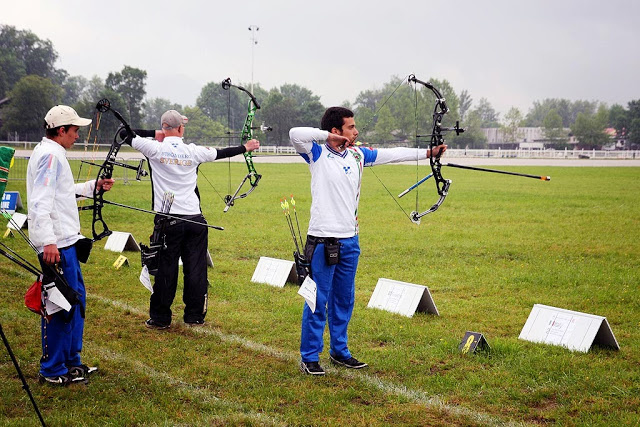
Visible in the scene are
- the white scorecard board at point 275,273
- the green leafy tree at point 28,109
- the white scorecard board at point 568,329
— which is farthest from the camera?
the green leafy tree at point 28,109

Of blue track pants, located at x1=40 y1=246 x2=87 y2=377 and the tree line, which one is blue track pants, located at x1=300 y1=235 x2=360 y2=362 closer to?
blue track pants, located at x1=40 y1=246 x2=87 y2=377

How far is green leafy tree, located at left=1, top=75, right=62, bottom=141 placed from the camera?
165 ft

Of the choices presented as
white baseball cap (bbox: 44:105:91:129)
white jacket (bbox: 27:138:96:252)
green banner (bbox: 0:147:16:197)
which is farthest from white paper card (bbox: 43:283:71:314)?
white baseball cap (bbox: 44:105:91:129)

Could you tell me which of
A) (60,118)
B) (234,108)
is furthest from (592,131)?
(60,118)

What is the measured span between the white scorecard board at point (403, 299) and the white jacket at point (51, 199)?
3830 mm

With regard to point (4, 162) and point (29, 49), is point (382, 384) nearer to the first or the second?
point (4, 162)

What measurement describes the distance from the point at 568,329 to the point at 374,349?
196 centimetres

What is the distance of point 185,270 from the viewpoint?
716 cm

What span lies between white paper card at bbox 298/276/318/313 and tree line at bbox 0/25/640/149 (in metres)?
9.99

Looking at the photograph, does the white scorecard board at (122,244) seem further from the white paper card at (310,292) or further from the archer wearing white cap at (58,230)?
the white paper card at (310,292)

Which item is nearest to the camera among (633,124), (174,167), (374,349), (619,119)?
(374,349)

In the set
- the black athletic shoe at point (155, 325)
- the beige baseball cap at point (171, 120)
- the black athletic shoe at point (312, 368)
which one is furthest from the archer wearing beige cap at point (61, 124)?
the black athletic shoe at point (312, 368)

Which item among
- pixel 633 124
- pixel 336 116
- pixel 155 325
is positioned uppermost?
pixel 633 124

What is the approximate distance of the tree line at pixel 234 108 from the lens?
38.1m
